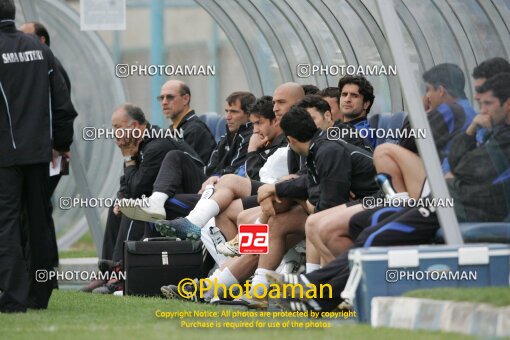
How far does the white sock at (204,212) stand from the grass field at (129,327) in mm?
969

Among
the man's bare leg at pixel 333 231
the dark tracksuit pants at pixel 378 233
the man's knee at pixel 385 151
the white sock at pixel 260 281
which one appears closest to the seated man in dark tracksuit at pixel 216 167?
the white sock at pixel 260 281

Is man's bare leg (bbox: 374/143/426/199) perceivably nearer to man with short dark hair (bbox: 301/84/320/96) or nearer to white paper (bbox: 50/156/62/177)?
man with short dark hair (bbox: 301/84/320/96)

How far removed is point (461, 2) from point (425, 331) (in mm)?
3772

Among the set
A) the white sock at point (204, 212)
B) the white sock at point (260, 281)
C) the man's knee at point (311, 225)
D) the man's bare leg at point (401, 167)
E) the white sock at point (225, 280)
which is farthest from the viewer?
the white sock at point (204, 212)

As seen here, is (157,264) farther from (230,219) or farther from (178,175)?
(178,175)

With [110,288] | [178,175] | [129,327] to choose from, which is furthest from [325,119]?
[129,327]

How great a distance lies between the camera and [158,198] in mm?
13188

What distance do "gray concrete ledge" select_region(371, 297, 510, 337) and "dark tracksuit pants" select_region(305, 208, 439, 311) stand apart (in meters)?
0.83

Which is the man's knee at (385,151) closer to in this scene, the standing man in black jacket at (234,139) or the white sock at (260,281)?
the white sock at (260,281)

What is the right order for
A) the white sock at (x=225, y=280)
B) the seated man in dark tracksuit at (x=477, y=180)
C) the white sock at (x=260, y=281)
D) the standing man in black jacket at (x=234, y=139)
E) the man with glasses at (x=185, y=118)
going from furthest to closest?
the man with glasses at (x=185, y=118) < the standing man in black jacket at (x=234, y=139) < the white sock at (x=225, y=280) < the white sock at (x=260, y=281) < the seated man in dark tracksuit at (x=477, y=180)

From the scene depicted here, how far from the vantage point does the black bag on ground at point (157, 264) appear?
12.7 meters

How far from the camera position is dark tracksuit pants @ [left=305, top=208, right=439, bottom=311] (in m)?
9.41

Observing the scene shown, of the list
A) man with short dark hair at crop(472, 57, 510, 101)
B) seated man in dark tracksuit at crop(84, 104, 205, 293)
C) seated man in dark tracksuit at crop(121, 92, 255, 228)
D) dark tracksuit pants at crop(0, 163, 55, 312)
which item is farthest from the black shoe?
man with short dark hair at crop(472, 57, 510, 101)

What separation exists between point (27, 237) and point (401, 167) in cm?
292
